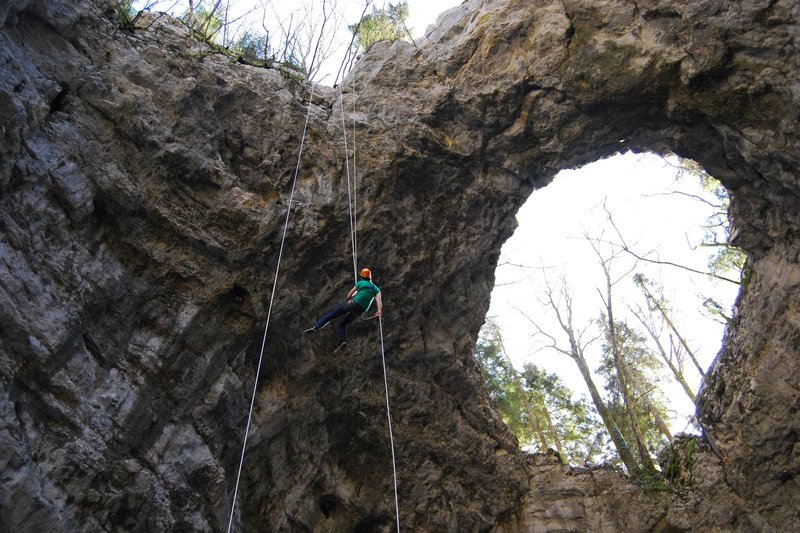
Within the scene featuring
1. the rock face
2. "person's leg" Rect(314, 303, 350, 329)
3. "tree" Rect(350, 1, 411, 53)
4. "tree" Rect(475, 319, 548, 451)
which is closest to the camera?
the rock face

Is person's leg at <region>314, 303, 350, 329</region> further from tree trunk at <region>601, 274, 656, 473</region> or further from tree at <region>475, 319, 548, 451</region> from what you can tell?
tree at <region>475, 319, 548, 451</region>

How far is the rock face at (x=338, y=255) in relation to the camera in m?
5.55

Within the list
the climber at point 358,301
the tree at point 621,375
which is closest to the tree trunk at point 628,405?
the tree at point 621,375

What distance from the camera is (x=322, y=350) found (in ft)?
26.9

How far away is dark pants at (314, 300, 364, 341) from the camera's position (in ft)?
23.9

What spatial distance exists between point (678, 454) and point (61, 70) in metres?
11.3

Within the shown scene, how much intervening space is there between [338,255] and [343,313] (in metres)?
1.09

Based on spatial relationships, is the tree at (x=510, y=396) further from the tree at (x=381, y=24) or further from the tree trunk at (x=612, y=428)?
the tree at (x=381, y=24)

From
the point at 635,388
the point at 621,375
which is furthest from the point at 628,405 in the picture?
the point at 635,388

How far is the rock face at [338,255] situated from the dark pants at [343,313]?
65 cm

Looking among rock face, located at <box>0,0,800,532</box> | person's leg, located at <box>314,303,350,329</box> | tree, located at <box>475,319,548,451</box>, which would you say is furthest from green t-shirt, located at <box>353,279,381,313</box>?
tree, located at <box>475,319,548,451</box>

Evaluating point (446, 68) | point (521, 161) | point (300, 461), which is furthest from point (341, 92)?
point (300, 461)

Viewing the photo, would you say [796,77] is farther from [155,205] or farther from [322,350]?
[155,205]

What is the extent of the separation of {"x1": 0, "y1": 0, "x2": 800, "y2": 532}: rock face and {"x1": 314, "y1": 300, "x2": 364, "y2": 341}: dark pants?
2.13 feet
